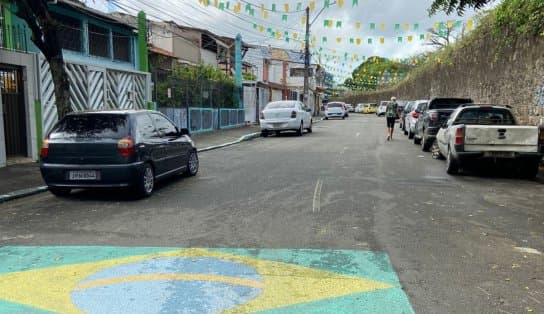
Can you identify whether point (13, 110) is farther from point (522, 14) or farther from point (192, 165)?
point (522, 14)

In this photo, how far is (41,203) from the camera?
8.17 metres

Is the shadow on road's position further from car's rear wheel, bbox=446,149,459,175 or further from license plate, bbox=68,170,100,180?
car's rear wheel, bbox=446,149,459,175

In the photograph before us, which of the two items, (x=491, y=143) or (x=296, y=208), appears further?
(x=491, y=143)

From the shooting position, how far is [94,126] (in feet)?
26.9

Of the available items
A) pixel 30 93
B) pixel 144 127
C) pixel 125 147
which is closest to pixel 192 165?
pixel 144 127

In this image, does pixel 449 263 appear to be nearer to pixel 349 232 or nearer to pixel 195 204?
pixel 349 232

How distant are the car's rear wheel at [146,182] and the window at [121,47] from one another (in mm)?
15657

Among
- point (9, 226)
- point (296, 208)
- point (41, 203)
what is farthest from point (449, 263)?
point (41, 203)

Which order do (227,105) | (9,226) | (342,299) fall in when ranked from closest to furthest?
(342,299), (9,226), (227,105)

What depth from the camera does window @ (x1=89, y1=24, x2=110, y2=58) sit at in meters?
20.9

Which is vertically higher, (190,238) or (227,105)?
(227,105)

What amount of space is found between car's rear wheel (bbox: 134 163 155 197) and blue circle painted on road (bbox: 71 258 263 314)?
10.6 feet

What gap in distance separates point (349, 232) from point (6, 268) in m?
3.88

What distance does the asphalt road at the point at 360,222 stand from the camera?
4.62 m
